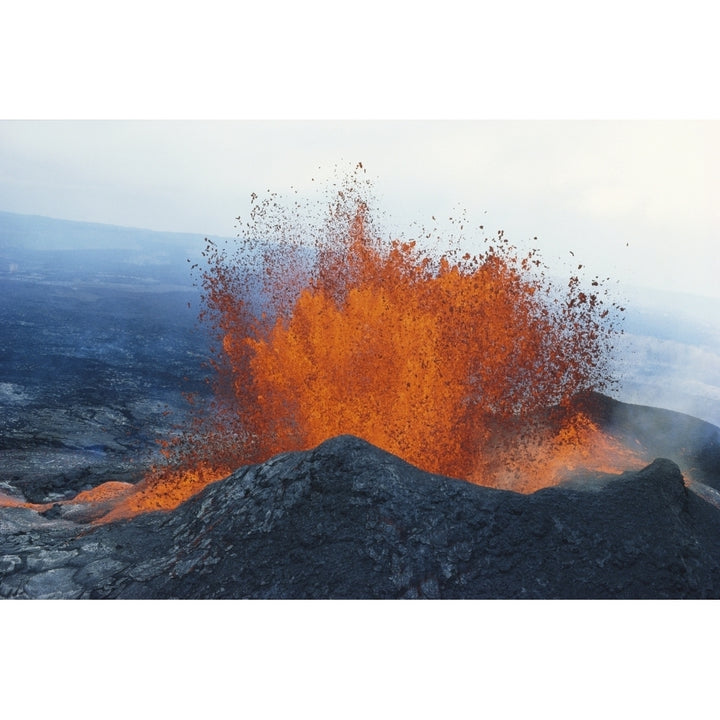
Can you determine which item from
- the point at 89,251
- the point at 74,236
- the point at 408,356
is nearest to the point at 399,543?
the point at 408,356

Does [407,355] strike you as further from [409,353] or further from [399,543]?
[399,543]

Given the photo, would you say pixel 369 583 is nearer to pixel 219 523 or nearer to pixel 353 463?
pixel 353 463

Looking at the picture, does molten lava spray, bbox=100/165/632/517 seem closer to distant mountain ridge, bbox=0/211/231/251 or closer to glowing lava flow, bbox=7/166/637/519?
glowing lava flow, bbox=7/166/637/519

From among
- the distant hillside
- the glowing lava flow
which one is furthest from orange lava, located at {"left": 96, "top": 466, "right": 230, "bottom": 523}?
the distant hillside

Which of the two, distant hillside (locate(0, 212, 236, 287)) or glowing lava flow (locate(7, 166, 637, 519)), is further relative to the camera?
distant hillside (locate(0, 212, 236, 287))

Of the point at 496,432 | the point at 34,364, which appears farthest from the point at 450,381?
the point at 34,364

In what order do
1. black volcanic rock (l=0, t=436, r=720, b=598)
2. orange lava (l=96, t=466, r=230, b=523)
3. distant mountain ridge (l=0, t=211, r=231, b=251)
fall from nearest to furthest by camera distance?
black volcanic rock (l=0, t=436, r=720, b=598), orange lava (l=96, t=466, r=230, b=523), distant mountain ridge (l=0, t=211, r=231, b=251)
